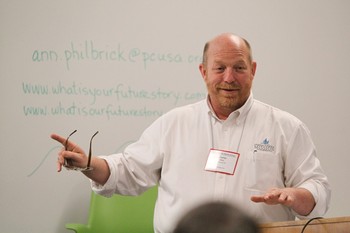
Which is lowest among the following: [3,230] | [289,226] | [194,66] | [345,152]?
[3,230]

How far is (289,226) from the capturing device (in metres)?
1.51

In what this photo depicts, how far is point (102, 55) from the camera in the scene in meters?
3.08

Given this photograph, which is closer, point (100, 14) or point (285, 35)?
point (100, 14)

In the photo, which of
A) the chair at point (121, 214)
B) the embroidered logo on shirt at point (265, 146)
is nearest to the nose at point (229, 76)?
the embroidered logo on shirt at point (265, 146)

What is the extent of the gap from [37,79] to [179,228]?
8.71ft

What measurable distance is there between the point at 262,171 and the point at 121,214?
1.23m

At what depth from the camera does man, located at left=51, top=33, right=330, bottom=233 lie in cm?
206

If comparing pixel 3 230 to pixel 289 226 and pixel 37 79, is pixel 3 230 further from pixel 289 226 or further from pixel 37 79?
pixel 289 226

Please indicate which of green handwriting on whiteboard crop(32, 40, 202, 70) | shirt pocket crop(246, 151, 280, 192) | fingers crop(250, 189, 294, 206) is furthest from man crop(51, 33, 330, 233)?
green handwriting on whiteboard crop(32, 40, 202, 70)

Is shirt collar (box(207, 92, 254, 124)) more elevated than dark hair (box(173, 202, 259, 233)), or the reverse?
dark hair (box(173, 202, 259, 233))

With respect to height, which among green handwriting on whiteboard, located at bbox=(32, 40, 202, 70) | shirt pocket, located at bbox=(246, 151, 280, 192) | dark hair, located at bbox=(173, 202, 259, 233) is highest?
dark hair, located at bbox=(173, 202, 259, 233)

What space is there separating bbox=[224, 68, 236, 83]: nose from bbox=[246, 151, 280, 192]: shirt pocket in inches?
13.7

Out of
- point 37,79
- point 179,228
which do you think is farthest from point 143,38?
point 179,228

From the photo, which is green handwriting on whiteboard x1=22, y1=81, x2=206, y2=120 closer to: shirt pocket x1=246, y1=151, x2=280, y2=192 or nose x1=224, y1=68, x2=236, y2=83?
Result: nose x1=224, y1=68, x2=236, y2=83
